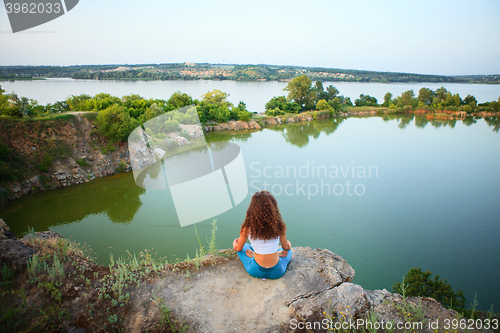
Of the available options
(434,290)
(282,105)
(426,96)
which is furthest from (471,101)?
(434,290)

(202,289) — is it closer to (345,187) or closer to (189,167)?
(345,187)

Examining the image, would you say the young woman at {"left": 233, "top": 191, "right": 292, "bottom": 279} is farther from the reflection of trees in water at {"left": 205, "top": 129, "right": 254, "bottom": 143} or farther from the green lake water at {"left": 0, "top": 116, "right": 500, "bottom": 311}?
the reflection of trees in water at {"left": 205, "top": 129, "right": 254, "bottom": 143}

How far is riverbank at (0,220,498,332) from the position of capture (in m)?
2.80

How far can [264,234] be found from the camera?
3176mm

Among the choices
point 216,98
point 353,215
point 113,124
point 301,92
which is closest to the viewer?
point 353,215

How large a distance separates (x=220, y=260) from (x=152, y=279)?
1.00 meters

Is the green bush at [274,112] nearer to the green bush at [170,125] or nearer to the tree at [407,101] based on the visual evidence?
the green bush at [170,125]

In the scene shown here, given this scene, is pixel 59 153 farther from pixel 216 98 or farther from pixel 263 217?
pixel 216 98

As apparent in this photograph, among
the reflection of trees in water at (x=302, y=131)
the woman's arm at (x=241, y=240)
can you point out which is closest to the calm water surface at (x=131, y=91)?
the reflection of trees in water at (x=302, y=131)

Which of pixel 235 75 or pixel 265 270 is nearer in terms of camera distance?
pixel 265 270

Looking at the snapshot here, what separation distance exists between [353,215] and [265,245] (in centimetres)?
703

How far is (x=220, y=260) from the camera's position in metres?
3.92

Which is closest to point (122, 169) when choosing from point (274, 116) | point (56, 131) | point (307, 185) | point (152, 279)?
point (56, 131)

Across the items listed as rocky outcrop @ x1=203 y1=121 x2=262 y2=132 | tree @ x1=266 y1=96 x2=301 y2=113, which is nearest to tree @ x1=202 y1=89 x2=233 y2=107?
rocky outcrop @ x1=203 y1=121 x2=262 y2=132
